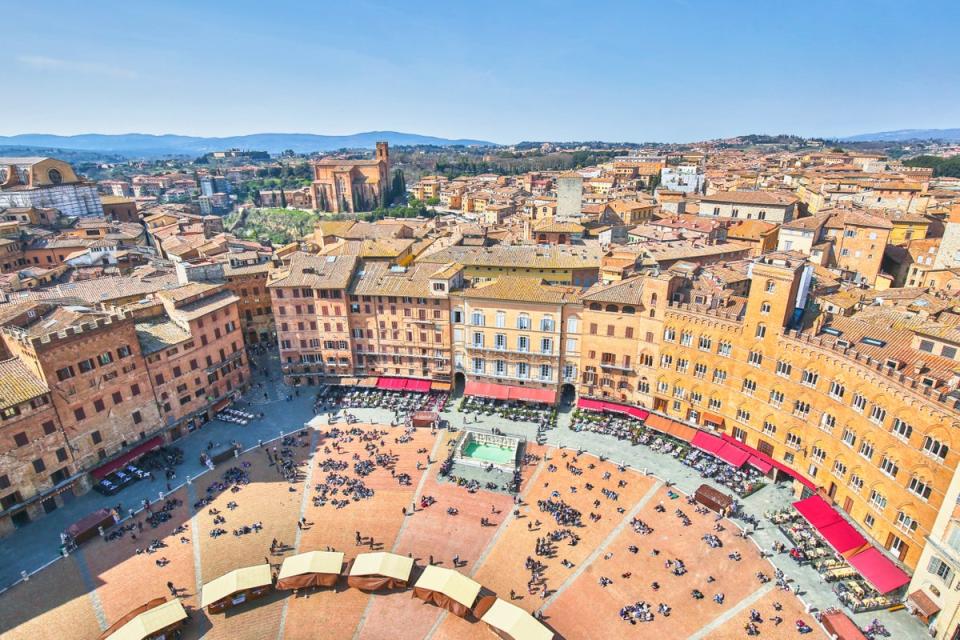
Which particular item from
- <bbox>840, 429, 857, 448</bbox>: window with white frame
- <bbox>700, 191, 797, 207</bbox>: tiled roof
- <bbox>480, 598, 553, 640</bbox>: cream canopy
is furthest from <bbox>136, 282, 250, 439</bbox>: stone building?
<bbox>700, 191, 797, 207</bbox>: tiled roof

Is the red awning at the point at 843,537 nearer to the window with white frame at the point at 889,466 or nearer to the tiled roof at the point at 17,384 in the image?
the window with white frame at the point at 889,466

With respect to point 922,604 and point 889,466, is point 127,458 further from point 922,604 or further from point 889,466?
point 922,604

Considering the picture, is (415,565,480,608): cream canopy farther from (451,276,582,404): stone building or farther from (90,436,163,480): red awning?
(90,436,163,480): red awning

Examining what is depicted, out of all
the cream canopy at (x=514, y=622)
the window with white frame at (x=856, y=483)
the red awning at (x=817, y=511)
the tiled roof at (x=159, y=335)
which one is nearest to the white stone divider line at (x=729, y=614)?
the red awning at (x=817, y=511)

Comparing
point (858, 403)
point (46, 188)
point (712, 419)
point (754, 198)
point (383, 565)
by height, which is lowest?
point (383, 565)

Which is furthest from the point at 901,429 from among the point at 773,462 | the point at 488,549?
the point at 488,549

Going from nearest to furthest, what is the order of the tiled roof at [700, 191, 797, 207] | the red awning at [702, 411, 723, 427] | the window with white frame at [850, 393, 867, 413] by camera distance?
the window with white frame at [850, 393, 867, 413], the red awning at [702, 411, 723, 427], the tiled roof at [700, 191, 797, 207]

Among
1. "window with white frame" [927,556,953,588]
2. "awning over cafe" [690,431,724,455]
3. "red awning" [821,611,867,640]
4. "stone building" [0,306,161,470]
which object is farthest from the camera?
"awning over cafe" [690,431,724,455]
